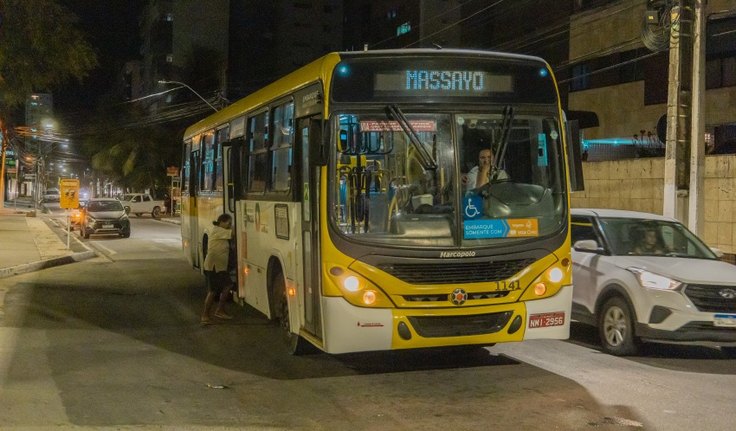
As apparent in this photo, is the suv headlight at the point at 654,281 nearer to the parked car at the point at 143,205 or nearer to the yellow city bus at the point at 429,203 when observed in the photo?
the yellow city bus at the point at 429,203

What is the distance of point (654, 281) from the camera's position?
937 centimetres

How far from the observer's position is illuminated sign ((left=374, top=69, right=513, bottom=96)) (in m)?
7.82

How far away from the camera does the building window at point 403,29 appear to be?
6297cm

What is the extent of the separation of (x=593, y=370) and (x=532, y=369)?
2.21ft

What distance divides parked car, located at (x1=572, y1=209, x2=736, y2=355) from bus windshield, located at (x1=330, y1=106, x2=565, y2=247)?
2369 mm

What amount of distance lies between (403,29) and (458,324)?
191 feet

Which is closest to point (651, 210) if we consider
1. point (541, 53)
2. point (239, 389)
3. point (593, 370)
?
point (593, 370)

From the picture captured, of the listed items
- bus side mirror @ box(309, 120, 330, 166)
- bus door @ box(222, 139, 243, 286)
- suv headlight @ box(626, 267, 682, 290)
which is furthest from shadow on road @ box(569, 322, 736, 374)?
bus door @ box(222, 139, 243, 286)

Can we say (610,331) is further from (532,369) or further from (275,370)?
(275,370)

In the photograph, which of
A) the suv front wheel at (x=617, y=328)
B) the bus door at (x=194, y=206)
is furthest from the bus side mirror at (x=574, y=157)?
the bus door at (x=194, y=206)

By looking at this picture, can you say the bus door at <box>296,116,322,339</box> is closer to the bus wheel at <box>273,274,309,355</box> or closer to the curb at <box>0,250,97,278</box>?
the bus wheel at <box>273,274,309,355</box>

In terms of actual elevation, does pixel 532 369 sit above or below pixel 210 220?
below

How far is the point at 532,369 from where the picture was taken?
867 centimetres

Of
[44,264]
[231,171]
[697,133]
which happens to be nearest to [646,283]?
[697,133]
